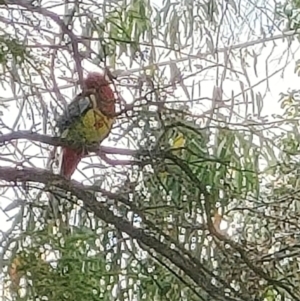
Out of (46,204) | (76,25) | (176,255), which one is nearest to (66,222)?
(46,204)

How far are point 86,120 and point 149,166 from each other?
0.66 ft

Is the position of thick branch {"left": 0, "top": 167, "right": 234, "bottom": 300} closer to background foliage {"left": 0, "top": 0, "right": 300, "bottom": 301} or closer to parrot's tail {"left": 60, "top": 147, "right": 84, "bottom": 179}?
background foliage {"left": 0, "top": 0, "right": 300, "bottom": 301}

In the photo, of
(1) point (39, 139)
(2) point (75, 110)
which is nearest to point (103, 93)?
(2) point (75, 110)

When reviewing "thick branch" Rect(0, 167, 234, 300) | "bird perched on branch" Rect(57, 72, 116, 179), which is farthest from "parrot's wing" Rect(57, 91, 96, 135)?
"thick branch" Rect(0, 167, 234, 300)

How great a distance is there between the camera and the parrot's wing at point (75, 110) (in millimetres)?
1136

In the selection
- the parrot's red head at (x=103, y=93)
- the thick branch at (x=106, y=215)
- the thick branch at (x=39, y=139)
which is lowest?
the thick branch at (x=106, y=215)

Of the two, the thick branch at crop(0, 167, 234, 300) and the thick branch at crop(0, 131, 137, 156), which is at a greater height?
the thick branch at crop(0, 131, 137, 156)

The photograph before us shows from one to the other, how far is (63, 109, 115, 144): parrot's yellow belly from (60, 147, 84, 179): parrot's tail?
0.02m

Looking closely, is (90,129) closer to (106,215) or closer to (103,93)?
(103,93)

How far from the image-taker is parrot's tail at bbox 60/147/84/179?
46.7 inches

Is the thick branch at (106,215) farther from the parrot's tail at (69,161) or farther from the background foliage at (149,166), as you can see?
the parrot's tail at (69,161)

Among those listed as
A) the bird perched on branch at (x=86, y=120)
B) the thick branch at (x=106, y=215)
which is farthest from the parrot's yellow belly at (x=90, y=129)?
the thick branch at (x=106, y=215)

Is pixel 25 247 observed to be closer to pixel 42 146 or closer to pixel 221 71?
pixel 42 146

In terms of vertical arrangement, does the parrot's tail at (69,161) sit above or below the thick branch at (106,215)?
above
